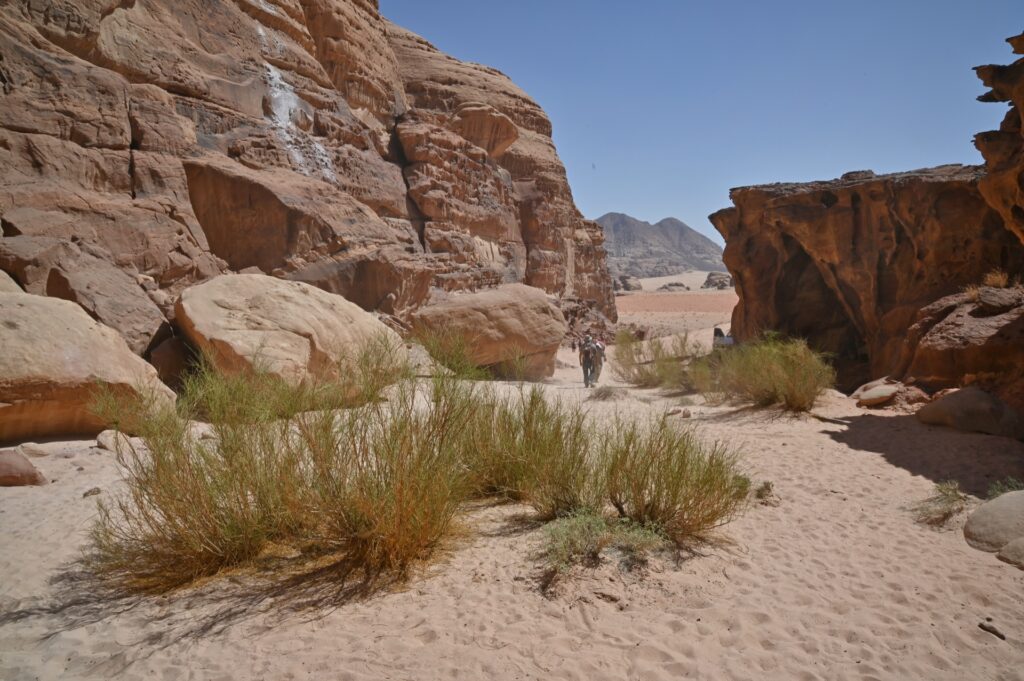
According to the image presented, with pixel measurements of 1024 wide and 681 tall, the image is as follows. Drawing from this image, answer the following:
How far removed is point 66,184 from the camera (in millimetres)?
8172

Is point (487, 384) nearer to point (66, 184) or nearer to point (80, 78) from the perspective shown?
Answer: point (66, 184)

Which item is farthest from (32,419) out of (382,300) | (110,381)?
(382,300)

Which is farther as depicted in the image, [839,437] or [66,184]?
[66,184]

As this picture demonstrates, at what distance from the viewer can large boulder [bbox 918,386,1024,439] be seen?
699 centimetres

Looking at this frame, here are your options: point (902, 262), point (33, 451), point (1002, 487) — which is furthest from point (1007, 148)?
point (33, 451)

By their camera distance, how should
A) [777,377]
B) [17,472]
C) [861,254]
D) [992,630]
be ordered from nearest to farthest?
[992,630] → [17,472] → [777,377] → [861,254]

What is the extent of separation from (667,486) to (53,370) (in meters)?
A: 5.42

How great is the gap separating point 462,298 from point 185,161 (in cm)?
567

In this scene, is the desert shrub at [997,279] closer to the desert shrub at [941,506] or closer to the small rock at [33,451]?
the desert shrub at [941,506]

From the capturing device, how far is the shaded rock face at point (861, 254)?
10555 mm

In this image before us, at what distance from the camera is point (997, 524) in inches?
171

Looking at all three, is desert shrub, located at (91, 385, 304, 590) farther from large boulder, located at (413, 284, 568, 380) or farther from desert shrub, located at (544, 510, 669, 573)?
large boulder, located at (413, 284, 568, 380)

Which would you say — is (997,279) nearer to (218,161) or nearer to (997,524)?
(997,524)

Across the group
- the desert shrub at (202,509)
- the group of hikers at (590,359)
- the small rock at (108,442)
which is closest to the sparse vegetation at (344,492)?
the desert shrub at (202,509)
